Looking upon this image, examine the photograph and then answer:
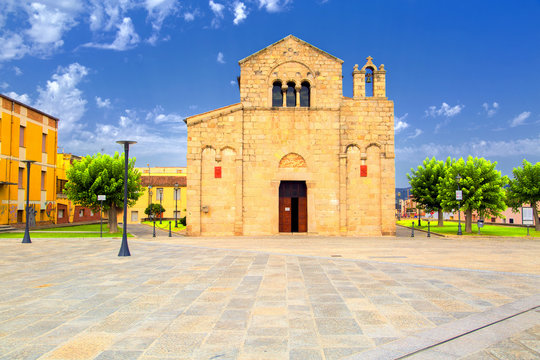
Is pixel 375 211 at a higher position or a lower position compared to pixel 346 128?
lower

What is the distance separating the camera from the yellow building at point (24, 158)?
33.2m

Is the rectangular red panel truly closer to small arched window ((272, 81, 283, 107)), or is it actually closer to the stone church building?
the stone church building

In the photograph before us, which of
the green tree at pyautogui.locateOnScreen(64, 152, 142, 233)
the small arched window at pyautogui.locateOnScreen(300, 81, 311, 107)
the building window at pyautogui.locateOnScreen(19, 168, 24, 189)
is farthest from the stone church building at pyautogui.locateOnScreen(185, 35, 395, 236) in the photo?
the building window at pyautogui.locateOnScreen(19, 168, 24, 189)

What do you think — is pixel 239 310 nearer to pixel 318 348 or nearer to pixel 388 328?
pixel 318 348

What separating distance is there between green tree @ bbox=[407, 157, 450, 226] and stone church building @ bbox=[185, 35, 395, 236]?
16.1 meters

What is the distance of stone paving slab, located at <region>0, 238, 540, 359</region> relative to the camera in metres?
5.59

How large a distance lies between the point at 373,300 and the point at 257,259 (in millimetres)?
7397

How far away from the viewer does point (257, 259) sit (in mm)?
15086

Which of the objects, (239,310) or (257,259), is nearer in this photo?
(239,310)

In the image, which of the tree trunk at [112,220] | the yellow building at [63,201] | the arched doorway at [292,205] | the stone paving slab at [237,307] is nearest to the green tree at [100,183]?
the tree trunk at [112,220]

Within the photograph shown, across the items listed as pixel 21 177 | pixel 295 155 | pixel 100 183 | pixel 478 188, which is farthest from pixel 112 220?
pixel 478 188

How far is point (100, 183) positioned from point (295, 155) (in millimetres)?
16269

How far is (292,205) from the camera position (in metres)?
28.9

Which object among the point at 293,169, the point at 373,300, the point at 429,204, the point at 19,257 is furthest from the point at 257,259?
the point at 429,204
